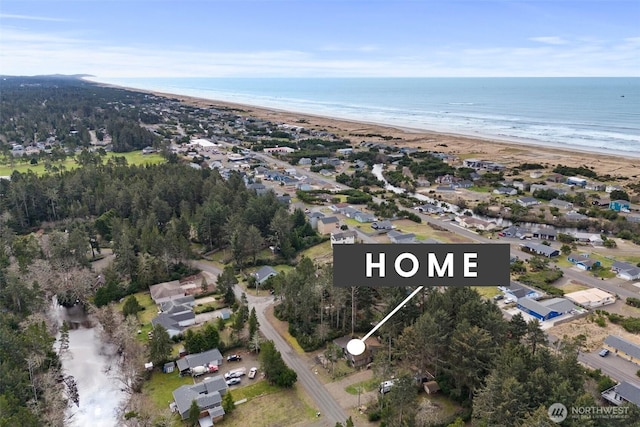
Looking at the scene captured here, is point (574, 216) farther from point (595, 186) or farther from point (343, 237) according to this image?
point (343, 237)

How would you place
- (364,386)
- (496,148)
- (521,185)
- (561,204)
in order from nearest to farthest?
(364,386)
(561,204)
(521,185)
(496,148)

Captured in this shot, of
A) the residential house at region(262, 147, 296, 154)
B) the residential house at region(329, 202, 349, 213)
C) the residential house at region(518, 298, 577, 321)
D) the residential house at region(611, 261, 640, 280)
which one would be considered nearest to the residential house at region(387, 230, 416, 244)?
the residential house at region(329, 202, 349, 213)

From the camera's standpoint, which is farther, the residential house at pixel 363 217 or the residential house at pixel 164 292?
the residential house at pixel 363 217

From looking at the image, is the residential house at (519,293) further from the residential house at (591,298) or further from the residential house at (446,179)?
the residential house at (446,179)

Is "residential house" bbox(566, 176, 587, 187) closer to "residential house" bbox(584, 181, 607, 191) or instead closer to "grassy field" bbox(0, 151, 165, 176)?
"residential house" bbox(584, 181, 607, 191)

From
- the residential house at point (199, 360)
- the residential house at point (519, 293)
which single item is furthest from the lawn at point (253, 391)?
the residential house at point (519, 293)

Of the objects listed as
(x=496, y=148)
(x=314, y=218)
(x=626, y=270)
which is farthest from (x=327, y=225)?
(x=496, y=148)
